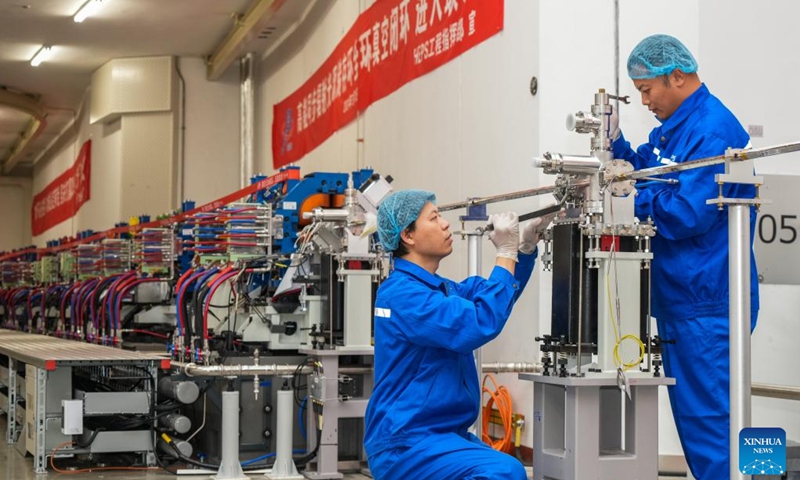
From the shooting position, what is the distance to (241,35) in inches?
496

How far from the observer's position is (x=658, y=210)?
325 cm

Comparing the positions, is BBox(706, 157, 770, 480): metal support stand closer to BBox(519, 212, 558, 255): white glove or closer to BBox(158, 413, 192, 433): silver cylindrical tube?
→ BBox(519, 212, 558, 255): white glove

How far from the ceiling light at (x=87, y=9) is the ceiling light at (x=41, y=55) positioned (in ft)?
7.11

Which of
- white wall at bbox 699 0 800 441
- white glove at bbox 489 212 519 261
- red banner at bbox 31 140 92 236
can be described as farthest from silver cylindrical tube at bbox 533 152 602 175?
red banner at bbox 31 140 92 236

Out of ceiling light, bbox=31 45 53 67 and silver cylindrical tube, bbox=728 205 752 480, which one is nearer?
silver cylindrical tube, bbox=728 205 752 480

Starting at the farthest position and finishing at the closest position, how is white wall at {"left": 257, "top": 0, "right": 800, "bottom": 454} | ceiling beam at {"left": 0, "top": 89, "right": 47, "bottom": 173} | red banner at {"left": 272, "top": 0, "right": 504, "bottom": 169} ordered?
ceiling beam at {"left": 0, "top": 89, "right": 47, "bottom": 173}, red banner at {"left": 272, "top": 0, "right": 504, "bottom": 169}, white wall at {"left": 257, "top": 0, "right": 800, "bottom": 454}

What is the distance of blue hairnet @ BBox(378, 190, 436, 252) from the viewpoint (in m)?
3.25

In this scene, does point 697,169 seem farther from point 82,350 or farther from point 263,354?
point 82,350

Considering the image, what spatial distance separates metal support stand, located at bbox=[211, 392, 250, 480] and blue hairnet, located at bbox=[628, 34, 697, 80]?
295cm

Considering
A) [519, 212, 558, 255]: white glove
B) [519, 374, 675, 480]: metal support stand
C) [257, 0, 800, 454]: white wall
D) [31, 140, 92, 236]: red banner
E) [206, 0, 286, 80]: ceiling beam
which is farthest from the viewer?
[31, 140, 92, 236]: red banner

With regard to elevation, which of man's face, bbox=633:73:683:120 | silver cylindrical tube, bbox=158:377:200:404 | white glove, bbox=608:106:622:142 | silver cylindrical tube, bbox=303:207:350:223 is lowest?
silver cylindrical tube, bbox=158:377:200:404

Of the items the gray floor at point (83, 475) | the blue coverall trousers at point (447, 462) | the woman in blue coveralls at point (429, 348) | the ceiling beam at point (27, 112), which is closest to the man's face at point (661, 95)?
the woman in blue coveralls at point (429, 348)

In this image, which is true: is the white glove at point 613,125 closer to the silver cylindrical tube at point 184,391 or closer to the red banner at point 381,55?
the red banner at point 381,55

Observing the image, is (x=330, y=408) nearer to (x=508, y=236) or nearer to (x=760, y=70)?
(x=508, y=236)
